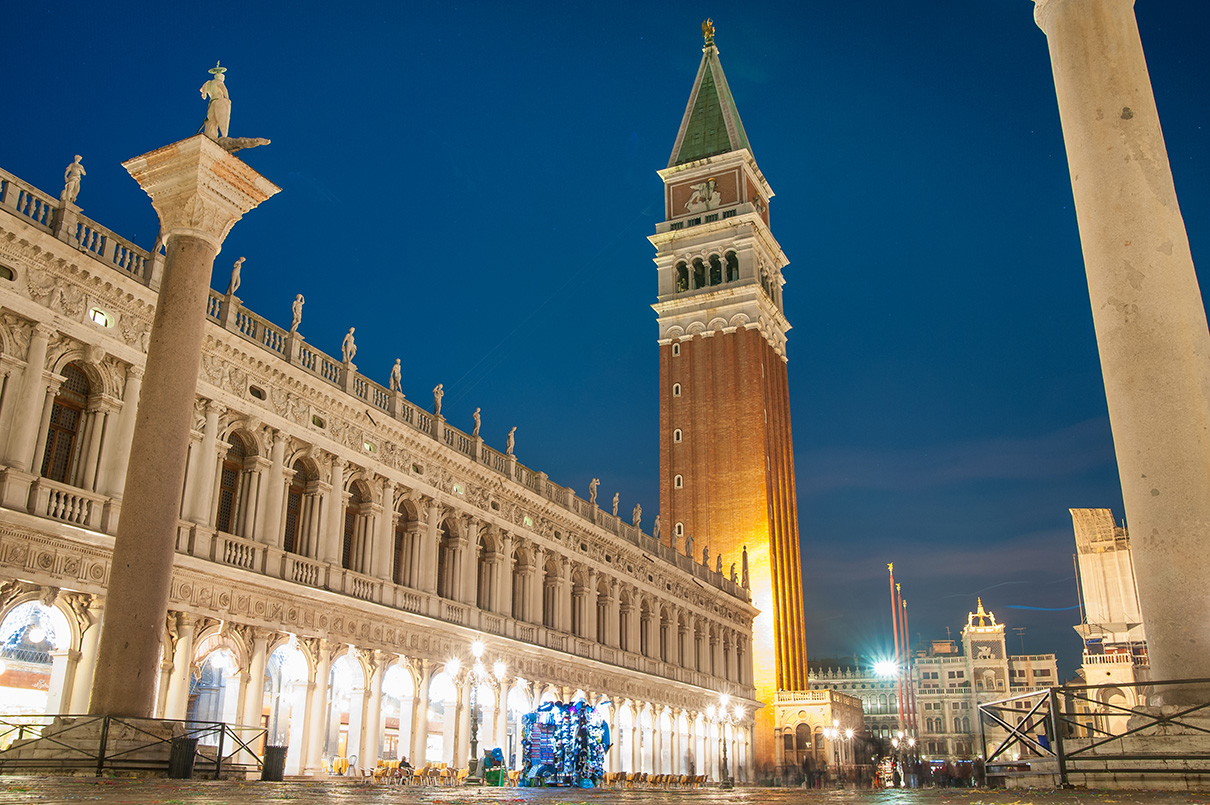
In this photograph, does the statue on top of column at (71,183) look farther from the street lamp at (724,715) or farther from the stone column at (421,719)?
the street lamp at (724,715)

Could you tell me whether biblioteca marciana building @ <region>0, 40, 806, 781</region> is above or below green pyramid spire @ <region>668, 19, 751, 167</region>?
below

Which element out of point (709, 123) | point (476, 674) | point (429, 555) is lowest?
point (476, 674)

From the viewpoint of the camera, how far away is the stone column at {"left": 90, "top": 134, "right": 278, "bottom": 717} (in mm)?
10945

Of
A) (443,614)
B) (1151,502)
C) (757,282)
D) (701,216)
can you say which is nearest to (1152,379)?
(1151,502)

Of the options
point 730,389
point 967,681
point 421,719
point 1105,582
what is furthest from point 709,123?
point 967,681

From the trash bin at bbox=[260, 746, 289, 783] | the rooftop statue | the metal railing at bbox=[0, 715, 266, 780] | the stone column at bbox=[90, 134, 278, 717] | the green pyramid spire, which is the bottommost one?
the trash bin at bbox=[260, 746, 289, 783]

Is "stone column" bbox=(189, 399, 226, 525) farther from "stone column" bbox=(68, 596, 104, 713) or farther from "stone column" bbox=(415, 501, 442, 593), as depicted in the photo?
"stone column" bbox=(415, 501, 442, 593)

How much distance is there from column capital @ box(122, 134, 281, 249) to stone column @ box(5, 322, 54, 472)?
7.23m

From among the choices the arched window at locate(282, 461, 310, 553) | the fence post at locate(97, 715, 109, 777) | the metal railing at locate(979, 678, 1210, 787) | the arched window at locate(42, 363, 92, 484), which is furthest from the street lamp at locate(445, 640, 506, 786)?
the metal railing at locate(979, 678, 1210, 787)

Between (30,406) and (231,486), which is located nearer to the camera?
(30,406)

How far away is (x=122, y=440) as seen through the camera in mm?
20109

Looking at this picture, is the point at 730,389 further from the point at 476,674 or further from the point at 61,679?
the point at 61,679

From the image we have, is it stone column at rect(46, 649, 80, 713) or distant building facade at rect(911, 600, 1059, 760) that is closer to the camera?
stone column at rect(46, 649, 80, 713)

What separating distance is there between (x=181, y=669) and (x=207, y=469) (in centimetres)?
436
